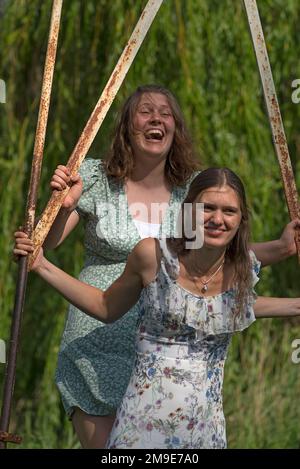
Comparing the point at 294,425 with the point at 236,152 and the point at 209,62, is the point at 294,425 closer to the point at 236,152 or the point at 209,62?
the point at 236,152

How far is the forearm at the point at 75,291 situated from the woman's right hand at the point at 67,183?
0.26 meters

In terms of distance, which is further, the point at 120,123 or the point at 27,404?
the point at 27,404

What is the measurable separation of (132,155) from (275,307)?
0.74m

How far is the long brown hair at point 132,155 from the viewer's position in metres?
4.32

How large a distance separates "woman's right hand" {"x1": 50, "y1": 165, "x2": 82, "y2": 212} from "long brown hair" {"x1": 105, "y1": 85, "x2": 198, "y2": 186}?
267 millimetres

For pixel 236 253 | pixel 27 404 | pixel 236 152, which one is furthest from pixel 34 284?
pixel 236 253

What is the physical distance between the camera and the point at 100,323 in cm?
432

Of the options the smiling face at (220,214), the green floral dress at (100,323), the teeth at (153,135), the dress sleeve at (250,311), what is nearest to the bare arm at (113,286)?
the smiling face at (220,214)

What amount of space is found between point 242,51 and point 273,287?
1.34 meters

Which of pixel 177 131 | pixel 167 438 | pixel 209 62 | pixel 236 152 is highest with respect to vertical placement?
pixel 209 62

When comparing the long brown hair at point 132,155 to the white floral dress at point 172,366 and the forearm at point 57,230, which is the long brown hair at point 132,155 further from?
the white floral dress at point 172,366

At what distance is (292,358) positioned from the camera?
267 inches
